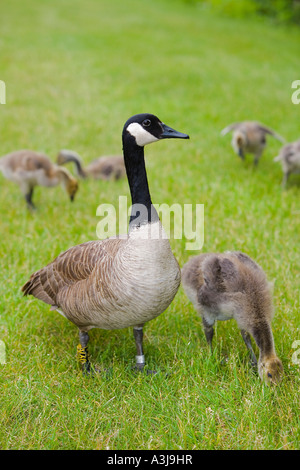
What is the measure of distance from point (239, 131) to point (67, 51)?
1068cm

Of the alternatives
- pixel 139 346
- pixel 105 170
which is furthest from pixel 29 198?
pixel 139 346

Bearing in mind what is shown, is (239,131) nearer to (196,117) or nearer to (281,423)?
(196,117)

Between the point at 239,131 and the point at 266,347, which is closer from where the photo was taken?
the point at 266,347

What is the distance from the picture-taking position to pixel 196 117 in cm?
1074

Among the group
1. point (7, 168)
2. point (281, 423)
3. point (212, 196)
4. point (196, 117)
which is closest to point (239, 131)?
point (212, 196)

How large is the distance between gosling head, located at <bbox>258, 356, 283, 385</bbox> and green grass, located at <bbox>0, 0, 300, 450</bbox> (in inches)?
→ 2.6

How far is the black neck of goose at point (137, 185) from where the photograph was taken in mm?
3414

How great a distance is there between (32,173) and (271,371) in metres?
4.53

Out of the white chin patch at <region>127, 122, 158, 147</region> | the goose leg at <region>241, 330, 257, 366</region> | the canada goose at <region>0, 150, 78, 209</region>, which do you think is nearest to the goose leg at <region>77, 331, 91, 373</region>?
the goose leg at <region>241, 330, 257, 366</region>

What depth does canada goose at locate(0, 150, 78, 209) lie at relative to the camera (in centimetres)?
670

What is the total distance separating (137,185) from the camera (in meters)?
3.53

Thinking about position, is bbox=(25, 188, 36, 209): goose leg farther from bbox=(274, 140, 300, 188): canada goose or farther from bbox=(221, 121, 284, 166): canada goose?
bbox=(274, 140, 300, 188): canada goose

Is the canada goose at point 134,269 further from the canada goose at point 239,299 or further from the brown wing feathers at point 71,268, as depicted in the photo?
the canada goose at point 239,299

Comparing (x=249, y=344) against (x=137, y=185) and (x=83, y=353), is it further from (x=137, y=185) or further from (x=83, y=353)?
(x=137, y=185)
